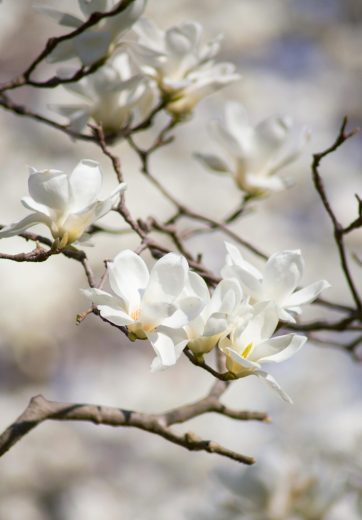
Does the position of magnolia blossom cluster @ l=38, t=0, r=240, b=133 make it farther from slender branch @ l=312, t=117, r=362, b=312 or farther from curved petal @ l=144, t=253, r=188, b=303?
curved petal @ l=144, t=253, r=188, b=303

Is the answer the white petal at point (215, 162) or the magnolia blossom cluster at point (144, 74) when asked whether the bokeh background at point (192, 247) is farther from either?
the magnolia blossom cluster at point (144, 74)

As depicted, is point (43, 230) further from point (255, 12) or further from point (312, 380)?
point (255, 12)

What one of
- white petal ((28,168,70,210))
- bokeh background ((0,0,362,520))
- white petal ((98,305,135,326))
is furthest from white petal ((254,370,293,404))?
bokeh background ((0,0,362,520))

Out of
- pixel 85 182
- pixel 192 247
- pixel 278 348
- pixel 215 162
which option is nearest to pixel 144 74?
pixel 215 162

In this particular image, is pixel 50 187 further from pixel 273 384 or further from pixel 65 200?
pixel 273 384

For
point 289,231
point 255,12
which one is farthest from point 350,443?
point 255,12

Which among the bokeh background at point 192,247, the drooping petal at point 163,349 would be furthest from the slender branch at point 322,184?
the bokeh background at point 192,247
